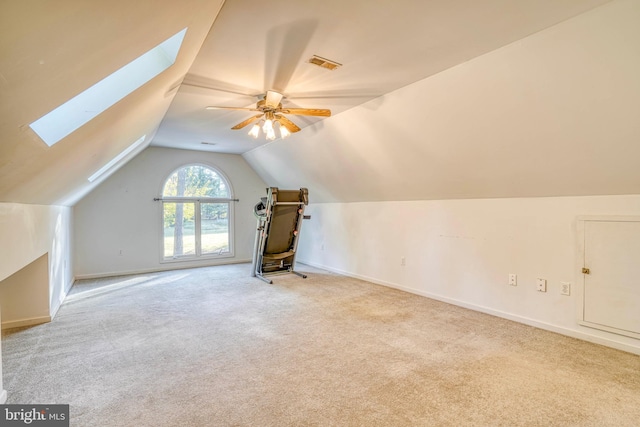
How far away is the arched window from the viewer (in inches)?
245

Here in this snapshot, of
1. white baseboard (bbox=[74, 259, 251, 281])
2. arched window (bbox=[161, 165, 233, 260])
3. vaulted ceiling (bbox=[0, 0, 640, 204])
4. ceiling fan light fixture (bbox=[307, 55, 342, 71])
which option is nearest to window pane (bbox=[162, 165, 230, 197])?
arched window (bbox=[161, 165, 233, 260])

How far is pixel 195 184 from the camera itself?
648 centimetres

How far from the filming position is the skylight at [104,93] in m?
1.70

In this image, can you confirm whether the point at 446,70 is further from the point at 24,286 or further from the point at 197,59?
the point at 24,286

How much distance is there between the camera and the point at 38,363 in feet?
8.03

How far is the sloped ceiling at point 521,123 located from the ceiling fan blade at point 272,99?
0.95m

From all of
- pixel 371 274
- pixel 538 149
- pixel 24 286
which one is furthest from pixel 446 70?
pixel 24 286

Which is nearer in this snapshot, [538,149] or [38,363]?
[38,363]

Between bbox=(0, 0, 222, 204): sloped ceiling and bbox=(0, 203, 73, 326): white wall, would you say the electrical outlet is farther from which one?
bbox=(0, 203, 73, 326): white wall

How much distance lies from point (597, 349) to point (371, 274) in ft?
9.57

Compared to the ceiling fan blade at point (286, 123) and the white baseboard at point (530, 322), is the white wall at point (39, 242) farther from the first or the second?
the white baseboard at point (530, 322)

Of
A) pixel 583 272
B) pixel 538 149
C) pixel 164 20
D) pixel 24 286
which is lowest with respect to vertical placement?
pixel 24 286

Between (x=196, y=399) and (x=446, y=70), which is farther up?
(x=446, y=70)

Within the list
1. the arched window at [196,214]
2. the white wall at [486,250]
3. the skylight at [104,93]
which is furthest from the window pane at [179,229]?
the skylight at [104,93]
